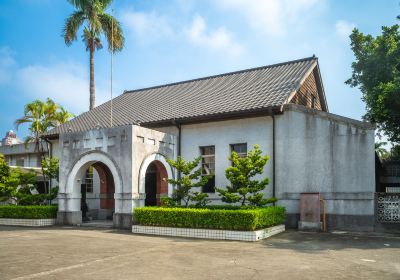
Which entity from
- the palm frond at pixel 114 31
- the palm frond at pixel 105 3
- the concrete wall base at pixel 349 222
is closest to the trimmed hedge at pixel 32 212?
the concrete wall base at pixel 349 222

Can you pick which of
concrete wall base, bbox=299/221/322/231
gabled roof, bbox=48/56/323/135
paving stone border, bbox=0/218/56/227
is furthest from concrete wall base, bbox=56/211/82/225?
concrete wall base, bbox=299/221/322/231

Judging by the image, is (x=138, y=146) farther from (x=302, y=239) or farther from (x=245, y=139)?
(x=302, y=239)

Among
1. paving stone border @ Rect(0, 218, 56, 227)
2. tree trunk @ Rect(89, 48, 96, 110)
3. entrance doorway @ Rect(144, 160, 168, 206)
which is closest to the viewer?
paving stone border @ Rect(0, 218, 56, 227)

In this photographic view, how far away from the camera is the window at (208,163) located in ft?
59.5

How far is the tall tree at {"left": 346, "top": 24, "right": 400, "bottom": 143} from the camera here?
53.9 feet

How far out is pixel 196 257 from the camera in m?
9.85

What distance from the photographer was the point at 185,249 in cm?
1113

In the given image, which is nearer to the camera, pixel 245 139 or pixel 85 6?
pixel 245 139

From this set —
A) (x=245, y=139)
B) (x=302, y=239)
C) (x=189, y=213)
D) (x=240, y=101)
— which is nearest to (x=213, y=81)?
(x=240, y=101)

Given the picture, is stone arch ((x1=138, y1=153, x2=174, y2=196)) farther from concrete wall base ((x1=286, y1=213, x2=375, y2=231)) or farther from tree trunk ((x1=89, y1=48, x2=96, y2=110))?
tree trunk ((x1=89, y1=48, x2=96, y2=110))

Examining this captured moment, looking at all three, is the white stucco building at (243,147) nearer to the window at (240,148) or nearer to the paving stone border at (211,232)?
the window at (240,148)

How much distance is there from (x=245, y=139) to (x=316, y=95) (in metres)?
6.87

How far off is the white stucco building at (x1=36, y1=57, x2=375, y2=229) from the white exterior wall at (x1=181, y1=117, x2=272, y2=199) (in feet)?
0.15

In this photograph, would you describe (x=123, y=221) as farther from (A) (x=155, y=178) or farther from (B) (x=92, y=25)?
(B) (x=92, y=25)
